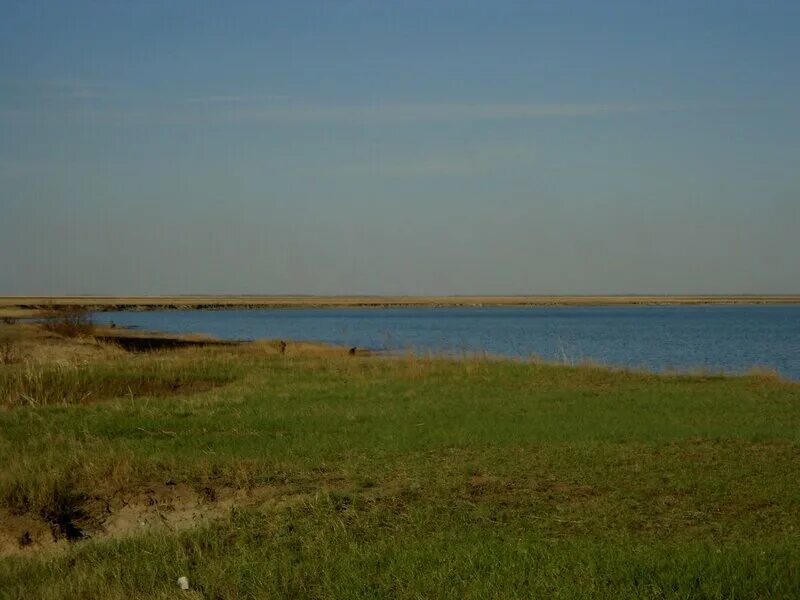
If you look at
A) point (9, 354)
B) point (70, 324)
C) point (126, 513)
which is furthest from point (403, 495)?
point (70, 324)

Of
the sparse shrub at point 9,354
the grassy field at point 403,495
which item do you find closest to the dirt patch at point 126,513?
the grassy field at point 403,495

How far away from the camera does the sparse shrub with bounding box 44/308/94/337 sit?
145 ft

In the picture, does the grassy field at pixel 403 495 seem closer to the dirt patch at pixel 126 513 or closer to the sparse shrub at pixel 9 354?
the dirt patch at pixel 126 513

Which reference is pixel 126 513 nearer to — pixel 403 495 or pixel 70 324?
pixel 403 495

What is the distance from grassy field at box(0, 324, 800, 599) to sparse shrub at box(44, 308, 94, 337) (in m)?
23.2

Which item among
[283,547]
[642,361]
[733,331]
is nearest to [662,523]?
[283,547]

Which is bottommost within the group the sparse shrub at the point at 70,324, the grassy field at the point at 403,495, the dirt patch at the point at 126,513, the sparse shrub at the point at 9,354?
the dirt patch at the point at 126,513

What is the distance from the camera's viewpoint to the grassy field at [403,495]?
8492 mm

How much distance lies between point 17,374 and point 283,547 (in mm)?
16057

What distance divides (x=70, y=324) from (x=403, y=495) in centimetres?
3745

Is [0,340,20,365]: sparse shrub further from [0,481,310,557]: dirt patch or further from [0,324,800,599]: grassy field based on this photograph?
[0,481,310,557]: dirt patch

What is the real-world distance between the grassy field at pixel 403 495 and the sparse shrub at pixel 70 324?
76.2 ft

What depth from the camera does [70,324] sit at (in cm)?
4525

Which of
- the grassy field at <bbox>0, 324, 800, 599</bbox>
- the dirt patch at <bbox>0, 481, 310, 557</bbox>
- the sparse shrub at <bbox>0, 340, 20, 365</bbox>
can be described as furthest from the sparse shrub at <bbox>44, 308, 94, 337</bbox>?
the dirt patch at <bbox>0, 481, 310, 557</bbox>
